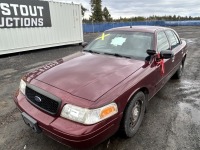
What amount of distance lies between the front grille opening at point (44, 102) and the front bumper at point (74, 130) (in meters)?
0.07

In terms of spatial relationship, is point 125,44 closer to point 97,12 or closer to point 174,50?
point 174,50

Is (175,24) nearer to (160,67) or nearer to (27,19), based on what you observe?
(27,19)

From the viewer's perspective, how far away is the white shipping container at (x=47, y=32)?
9692 millimetres

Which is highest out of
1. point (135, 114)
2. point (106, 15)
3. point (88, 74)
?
point (106, 15)

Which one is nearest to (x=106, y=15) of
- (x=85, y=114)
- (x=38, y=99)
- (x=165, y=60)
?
(x=165, y=60)

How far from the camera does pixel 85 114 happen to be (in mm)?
2168

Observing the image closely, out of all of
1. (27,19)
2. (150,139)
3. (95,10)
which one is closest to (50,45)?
(27,19)

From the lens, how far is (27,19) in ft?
34.3

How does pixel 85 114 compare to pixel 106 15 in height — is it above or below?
below

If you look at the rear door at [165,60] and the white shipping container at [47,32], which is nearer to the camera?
the rear door at [165,60]

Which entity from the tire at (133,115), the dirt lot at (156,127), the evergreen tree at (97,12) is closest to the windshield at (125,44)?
the tire at (133,115)

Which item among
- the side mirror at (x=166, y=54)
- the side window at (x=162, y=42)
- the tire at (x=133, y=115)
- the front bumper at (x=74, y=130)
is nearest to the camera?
the front bumper at (x=74, y=130)

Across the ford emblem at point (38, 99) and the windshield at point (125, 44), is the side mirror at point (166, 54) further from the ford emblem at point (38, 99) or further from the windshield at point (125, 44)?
the ford emblem at point (38, 99)

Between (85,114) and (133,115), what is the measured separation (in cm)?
107
